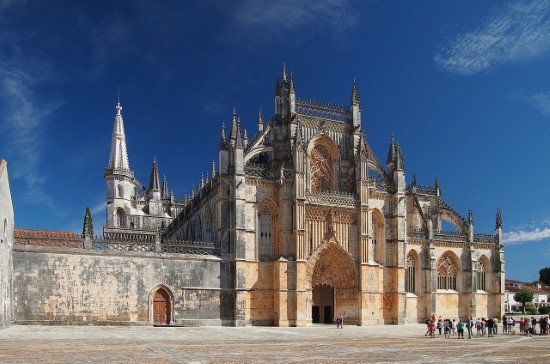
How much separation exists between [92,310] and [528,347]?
88.3 ft

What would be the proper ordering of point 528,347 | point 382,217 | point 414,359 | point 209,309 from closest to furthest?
point 414,359 → point 528,347 → point 209,309 → point 382,217

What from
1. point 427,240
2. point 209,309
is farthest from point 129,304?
point 427,240

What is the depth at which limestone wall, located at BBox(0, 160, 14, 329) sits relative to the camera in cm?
3262

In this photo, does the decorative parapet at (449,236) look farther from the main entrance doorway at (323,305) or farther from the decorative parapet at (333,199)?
the main entrance doorway at (323,305)

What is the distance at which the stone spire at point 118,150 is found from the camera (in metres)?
70.8

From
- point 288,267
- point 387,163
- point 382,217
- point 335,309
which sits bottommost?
point 335,309

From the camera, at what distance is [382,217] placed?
50.4m

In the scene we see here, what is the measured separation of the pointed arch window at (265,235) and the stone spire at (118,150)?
3152 centimetres

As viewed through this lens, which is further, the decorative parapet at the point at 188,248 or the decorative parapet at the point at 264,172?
the decorative parapet at the point at 264,172

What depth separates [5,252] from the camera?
111 ft

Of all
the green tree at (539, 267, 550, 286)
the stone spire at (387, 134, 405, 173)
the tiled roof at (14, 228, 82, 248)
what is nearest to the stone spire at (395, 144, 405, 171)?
the stone spire at (387, 134, 405, 173)

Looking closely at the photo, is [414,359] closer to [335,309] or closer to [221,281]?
[221,281]

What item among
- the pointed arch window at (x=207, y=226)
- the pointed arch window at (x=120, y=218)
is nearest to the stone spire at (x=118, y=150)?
the pointed arch window at (x=120, y=218)

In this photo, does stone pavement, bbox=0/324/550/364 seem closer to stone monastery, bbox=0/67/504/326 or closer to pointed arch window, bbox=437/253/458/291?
stone monastery, bbox=0/67/504/326
